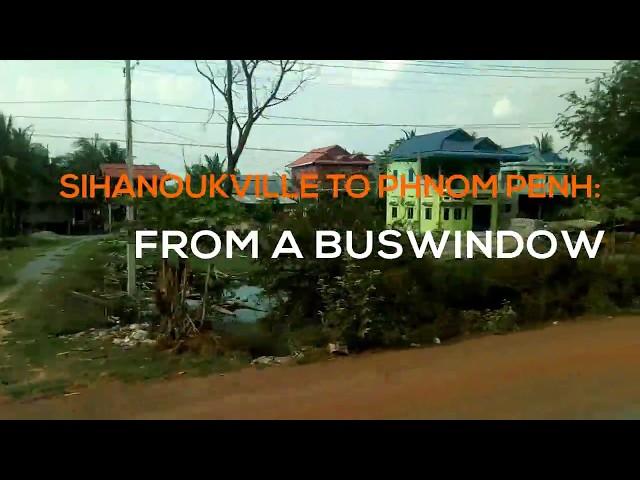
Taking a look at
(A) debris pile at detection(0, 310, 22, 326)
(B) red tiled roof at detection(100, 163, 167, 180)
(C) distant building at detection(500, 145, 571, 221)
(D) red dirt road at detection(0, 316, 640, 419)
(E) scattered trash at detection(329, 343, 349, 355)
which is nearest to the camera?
(D) red dirt road at detection(0, 316, 640, 419)

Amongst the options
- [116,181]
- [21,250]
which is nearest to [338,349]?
[116,181]

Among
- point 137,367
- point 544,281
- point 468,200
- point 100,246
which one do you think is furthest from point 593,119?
point 100,246

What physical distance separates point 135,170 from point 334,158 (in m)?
4.99

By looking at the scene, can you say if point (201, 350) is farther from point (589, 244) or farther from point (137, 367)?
point (589, 244)

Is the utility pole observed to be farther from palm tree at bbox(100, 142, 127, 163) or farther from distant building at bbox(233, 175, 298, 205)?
palm tree at bbox(100, 142, 127, 163)

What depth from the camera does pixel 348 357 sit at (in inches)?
258

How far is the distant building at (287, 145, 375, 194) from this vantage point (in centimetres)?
1138

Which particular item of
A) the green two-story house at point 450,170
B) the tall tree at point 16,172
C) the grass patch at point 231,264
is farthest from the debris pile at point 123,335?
the tall tree at point 16,172

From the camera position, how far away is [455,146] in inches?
453

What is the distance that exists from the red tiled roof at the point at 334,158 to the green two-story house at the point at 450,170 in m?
0.95

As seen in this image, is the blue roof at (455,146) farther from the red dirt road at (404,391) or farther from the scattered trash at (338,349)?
the scattered trash at (338,349)

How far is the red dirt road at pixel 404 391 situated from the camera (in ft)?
15.3

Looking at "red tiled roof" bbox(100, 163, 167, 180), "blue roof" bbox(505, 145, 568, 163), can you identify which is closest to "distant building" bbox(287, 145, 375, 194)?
"red tiled roof" bbox(100, 163, 167, 180)

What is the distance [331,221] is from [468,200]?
4.04 meters
